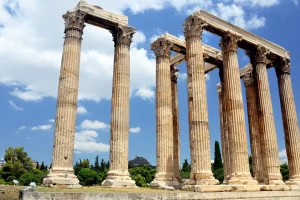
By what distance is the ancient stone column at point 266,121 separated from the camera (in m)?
31.7

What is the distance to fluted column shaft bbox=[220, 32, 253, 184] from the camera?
2797cm

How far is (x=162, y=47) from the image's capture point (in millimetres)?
33750

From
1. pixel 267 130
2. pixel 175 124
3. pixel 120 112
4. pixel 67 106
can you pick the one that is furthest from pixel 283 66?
pixel 67 106

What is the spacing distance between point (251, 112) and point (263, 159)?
592cm

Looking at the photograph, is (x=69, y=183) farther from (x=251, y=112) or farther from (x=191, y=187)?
(x=251, y=112)

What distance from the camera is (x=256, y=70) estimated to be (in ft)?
116

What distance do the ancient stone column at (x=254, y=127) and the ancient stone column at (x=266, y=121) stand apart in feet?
5.49

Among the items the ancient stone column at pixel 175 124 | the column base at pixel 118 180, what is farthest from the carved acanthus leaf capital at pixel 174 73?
the column base at pixel 118 180

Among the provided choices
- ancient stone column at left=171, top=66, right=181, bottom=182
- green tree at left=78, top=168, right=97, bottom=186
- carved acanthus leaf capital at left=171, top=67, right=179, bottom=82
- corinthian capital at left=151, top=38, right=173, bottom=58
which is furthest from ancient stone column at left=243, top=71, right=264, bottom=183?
green tree at left=78, top=168, right=97, bottom=186

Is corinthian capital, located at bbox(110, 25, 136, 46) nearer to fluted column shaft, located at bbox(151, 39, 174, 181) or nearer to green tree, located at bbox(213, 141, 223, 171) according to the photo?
fluted column shaft, located at bbox(151, 39, 174, 181)

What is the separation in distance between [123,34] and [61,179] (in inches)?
573

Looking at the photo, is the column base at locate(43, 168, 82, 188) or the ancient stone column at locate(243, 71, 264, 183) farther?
the ancient stone column at locate(243, 71, 264, 183)

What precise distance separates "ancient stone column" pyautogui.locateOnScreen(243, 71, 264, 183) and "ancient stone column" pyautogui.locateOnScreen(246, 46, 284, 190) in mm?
1673

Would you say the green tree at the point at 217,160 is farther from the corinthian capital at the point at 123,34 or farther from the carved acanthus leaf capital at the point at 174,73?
the corinthian capital at the point at 123,34
